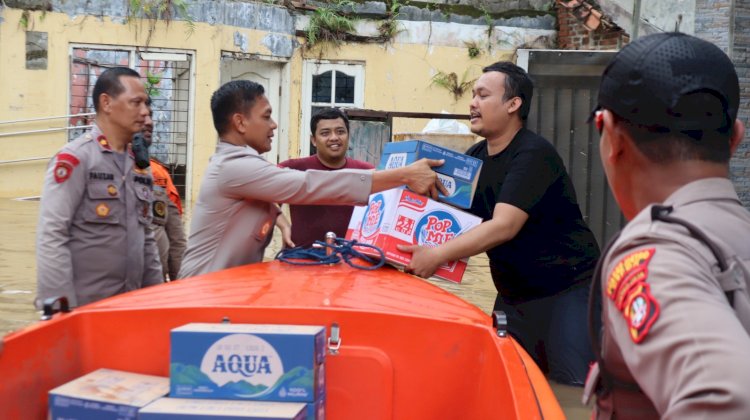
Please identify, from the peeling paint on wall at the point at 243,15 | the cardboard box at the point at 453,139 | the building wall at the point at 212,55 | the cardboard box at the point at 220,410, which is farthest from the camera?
the peeling paint on wall at the point at 243,15

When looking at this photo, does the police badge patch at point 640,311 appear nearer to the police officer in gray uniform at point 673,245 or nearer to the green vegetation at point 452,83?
the police officer in gray uniform at point 673,245

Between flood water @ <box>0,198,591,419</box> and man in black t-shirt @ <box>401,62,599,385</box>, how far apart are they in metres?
0.23

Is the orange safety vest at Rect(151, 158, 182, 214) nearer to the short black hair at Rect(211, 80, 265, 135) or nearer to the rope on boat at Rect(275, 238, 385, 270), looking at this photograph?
the short black hair at Rect(211, 80, 265, 135)

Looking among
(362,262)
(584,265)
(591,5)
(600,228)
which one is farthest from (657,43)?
(591,5)

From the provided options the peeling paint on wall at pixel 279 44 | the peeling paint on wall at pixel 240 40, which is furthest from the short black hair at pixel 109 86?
the peeling paint on wall at pixel 279 44

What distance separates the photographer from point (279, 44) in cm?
1596

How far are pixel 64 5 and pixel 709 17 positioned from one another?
10.5 m

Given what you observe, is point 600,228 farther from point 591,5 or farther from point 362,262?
point 362,262

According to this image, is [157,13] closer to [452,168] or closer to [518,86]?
[518,86]

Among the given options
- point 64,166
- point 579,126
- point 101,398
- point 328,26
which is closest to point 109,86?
point 64,166

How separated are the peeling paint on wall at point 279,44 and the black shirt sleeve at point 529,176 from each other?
12.4 metres

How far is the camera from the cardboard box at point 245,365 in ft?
7.59

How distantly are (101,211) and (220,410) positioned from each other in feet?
6.19

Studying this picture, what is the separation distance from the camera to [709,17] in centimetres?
840
